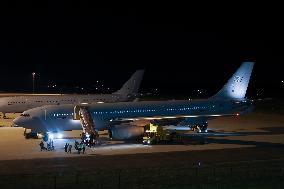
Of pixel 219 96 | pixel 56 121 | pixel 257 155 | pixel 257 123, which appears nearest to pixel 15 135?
pixel 56 121

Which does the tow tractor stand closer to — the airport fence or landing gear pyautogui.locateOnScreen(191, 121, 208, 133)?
landing gear pyautogui.locateOnScreen(191, 121, 208, 133)

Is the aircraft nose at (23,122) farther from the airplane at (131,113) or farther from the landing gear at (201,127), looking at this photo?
the landing gear at (201,127)

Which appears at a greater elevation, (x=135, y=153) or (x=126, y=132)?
(x=126, y=132)

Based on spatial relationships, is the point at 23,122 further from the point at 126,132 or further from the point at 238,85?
the point at 238,85

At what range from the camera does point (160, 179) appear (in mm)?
29484

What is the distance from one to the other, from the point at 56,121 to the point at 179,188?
2986 centimetres

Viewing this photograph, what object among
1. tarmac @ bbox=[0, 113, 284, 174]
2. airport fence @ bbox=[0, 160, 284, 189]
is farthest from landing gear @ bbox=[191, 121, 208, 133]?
airport fence @ bbox=[0, 160, 284, 189]

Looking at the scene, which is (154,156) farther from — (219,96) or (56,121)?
(219,96)

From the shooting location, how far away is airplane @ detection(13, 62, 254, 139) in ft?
178

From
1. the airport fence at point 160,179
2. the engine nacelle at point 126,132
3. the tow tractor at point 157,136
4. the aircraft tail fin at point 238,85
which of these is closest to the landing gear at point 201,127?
the aircraft tail fin at point 238,85

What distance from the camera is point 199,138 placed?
5531 centimetres

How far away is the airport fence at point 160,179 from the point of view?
27766 millimetres

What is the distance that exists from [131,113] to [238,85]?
15249 millimetres

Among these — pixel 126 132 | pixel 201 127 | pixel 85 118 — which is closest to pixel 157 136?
pixel 126 132
